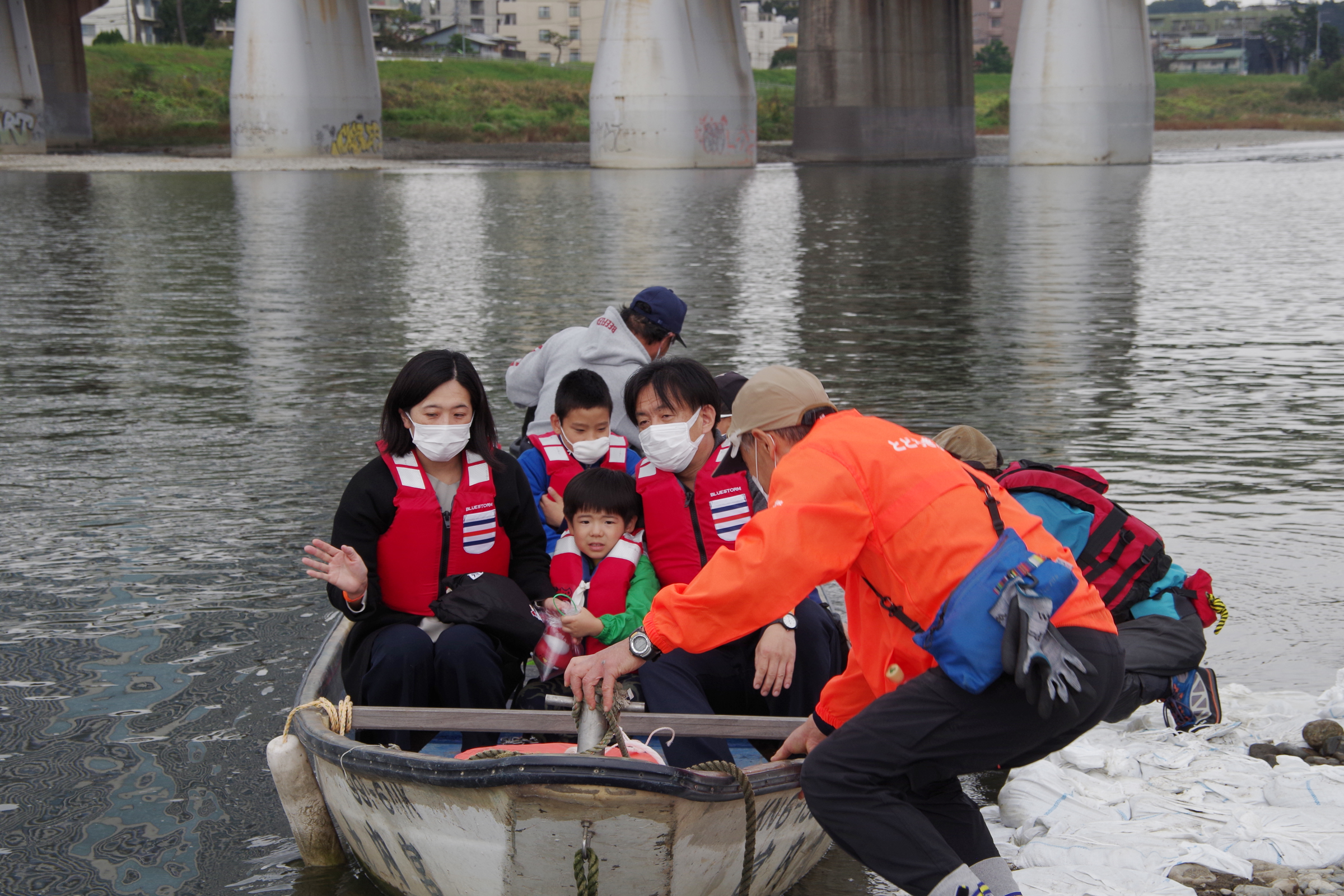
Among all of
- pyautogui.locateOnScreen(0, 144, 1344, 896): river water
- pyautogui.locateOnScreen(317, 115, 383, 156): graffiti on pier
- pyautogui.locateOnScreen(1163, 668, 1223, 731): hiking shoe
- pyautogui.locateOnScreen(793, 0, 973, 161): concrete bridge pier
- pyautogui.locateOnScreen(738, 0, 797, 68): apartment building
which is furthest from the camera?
pyautogui.locateOnScreen(738, 0, 797, 68): apartment building

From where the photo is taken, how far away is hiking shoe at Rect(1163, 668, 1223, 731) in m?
5.03

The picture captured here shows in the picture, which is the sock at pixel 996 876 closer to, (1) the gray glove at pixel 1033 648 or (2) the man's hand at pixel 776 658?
(1) the gray glove at pixel 1033 648

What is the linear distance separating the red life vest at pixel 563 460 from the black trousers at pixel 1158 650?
2.17 metres

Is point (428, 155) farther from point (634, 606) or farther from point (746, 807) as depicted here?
point (746, 807)

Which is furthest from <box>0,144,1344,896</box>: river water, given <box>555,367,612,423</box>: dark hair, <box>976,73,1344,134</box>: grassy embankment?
<box>976,73,1344,134</box>: grassy embankment

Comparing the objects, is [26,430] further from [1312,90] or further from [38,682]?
[1312,90]

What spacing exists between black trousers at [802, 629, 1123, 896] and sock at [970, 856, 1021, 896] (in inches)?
4.7

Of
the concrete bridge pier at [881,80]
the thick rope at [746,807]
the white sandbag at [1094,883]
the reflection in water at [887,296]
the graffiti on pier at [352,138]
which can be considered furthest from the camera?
the concrete bridge pier at [881,80]

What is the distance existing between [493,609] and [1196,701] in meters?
2.62

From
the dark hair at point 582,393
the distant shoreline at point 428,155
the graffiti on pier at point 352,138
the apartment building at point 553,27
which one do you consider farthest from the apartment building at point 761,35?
the dark hair at point 582,393

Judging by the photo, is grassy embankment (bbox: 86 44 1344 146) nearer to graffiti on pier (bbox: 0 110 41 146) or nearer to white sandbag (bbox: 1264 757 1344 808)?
graffiti on pier (bbox: 0 110 41 146)

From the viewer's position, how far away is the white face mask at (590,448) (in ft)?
19.2

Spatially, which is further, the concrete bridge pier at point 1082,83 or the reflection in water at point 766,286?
the concrete bridge pier at point 1082,83

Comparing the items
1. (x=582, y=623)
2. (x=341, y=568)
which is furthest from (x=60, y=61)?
(x=582, y=623)
